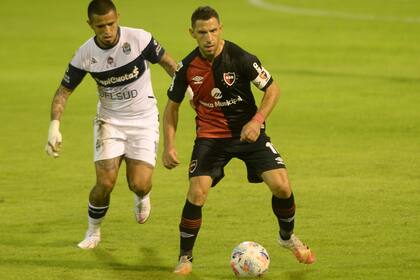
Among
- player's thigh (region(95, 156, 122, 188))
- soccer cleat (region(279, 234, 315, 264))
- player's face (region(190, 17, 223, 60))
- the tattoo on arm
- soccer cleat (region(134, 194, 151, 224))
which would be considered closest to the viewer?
player's face (region(190, 17, 223, 60))

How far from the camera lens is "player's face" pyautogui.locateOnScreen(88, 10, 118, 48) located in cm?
1097

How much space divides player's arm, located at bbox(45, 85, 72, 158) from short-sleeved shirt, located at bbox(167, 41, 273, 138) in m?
1.24

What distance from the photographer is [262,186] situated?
14.1 m

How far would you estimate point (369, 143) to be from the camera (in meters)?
16.6

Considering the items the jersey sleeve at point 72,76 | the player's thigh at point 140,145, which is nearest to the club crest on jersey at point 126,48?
the jersey sleeve at point 72,76

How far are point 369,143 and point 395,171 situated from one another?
202cm

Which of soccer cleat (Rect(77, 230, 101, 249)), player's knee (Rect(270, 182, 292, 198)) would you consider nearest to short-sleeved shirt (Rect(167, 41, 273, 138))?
player's knee (Rect(270, 182, 292, 198))

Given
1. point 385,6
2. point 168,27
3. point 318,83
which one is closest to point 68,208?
point 318,83

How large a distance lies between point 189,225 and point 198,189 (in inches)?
13.4

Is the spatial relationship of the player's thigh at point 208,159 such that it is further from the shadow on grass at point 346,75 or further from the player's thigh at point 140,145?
the shadow on grass at point 346,75

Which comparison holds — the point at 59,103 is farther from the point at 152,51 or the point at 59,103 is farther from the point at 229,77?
the point at 229,77

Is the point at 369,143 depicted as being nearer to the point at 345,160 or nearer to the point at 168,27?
the point at 345,160

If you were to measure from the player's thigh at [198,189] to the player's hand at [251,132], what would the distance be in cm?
57

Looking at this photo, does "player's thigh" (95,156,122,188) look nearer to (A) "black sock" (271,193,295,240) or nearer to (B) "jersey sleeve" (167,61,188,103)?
(B) "jersey sleeve" (167,61,188,103)
